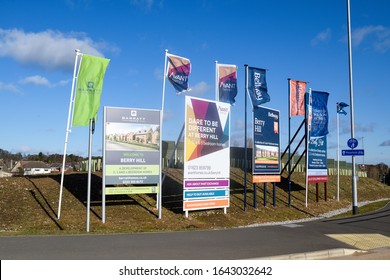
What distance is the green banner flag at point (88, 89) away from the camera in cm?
1534

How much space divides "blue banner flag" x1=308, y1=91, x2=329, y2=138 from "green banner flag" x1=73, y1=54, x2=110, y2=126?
1434 centimetres

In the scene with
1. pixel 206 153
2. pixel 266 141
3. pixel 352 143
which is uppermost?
pixel 266 141

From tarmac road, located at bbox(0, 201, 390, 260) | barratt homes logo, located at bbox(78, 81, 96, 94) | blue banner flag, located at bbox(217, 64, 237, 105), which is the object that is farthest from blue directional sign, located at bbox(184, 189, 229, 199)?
barratt homes logo, located at bbox(78, 81, 96, 94)

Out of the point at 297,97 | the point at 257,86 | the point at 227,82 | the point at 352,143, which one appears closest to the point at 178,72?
the point at 227,82

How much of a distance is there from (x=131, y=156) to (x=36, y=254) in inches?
319

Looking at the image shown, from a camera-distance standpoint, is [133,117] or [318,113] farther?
[318,113]

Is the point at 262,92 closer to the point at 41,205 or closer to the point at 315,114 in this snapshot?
the point at 315,114

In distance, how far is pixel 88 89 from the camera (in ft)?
50.9

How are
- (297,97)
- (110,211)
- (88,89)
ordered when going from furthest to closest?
1. (297,97)
2. (110,211)
3. (88,89)

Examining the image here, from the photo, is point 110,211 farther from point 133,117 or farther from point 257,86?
point 257,86

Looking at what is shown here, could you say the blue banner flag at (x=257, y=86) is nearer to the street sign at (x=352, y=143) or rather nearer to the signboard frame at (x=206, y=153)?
the signboard frame at (x=206, y=153)

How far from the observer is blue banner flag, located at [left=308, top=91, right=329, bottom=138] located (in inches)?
1024

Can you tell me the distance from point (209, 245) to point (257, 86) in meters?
12.7

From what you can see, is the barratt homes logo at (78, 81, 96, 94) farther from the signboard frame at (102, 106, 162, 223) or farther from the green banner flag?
the signboard frame at (102, 106, 162, 223)
